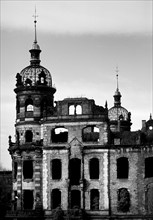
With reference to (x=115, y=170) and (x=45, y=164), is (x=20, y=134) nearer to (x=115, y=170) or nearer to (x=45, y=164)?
(x=45, y=164)

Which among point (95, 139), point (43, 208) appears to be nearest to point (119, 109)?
point (95, 139)

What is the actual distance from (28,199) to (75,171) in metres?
6.10

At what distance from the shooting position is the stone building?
232 ft

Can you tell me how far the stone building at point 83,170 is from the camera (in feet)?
232

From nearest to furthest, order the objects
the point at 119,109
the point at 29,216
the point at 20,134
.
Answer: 1. the point at 29,216
2. the point at 20,134
3. the point at 119,109

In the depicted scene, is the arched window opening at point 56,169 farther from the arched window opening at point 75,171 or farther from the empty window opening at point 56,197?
the empty window opening at point 56,197

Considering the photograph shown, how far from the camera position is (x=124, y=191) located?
233 feet

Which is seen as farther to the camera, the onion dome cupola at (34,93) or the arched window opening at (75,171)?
the onion dome cupola at (34,93)

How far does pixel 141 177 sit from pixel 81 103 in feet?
33.4

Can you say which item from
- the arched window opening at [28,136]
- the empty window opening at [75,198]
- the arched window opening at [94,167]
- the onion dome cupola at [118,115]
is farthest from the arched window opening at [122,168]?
the onion dome cupola at [118,115]

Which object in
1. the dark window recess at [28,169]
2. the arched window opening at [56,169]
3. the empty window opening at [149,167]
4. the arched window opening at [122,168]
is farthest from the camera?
the dark window recess at [28,169]

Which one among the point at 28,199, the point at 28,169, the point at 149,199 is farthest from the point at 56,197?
the point at 149,199

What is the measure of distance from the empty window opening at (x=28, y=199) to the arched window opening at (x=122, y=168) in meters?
9.88

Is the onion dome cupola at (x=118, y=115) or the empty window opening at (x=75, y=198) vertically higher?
the onion dome cupola at (x=118, y=115)
